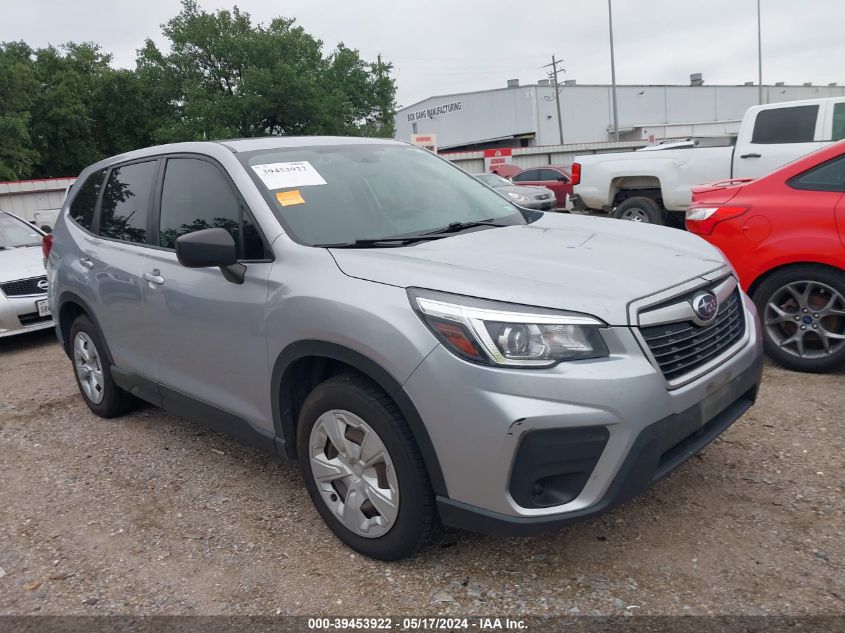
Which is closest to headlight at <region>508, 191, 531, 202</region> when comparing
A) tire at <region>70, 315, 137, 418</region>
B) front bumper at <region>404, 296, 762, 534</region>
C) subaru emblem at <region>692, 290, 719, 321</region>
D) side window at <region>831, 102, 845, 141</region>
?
side window at <region>831, 102, 845, 141</region>

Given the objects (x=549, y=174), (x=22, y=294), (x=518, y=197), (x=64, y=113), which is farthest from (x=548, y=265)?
(x=64, y=113)

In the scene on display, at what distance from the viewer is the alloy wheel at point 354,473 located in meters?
2.49

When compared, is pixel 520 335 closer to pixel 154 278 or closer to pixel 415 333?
pixel 415 333

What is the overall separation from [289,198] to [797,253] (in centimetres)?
323

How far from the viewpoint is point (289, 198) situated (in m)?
3.02

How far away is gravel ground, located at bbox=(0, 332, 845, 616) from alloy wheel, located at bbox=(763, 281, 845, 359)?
466mm

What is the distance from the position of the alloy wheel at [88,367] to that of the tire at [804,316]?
441cm

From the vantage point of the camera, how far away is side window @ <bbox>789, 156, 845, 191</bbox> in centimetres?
422

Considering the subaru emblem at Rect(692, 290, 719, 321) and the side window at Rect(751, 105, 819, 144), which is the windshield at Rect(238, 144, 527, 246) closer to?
the subaru emblem at Rect(692, 290, 719, 321)

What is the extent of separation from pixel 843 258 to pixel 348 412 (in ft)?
10.8

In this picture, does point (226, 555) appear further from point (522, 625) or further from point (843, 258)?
point (843, 258)

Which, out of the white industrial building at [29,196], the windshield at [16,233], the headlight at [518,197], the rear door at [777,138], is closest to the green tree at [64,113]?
the white industrial building at [29,196]

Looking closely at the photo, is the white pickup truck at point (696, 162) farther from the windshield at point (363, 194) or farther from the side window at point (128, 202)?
the side window at point (128, 202)

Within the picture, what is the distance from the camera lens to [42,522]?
10.8ft
